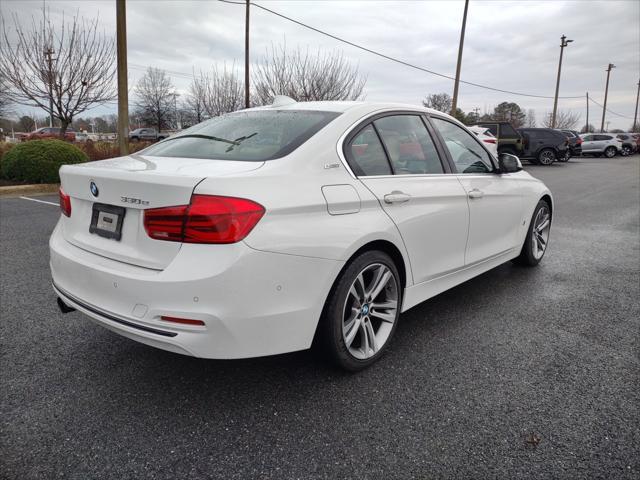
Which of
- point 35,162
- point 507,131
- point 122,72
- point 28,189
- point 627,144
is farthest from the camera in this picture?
point 627,144

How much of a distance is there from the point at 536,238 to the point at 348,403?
3368 mm

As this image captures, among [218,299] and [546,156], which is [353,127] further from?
[546,156]

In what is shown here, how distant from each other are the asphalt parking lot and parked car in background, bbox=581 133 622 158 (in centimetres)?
3322

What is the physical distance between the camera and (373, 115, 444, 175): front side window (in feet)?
10.2

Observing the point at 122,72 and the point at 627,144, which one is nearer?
the point at 122,72

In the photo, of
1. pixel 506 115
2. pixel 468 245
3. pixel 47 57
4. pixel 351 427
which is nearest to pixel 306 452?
pixel 351 427

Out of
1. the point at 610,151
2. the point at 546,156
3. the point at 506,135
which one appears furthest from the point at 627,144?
the point at 506,135

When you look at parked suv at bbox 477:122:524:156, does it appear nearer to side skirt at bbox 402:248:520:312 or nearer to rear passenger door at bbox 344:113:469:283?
side skirt at bbox 402:248:520:312

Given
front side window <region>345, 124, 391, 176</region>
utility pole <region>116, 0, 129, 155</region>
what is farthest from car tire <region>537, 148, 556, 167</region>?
front side window <region>345, 124, 391, 176</region>

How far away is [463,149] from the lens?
386 cm

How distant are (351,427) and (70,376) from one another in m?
1.64

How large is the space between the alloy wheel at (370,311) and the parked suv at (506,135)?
20.7 metres

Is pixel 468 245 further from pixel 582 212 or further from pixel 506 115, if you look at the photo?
pixel 506 115

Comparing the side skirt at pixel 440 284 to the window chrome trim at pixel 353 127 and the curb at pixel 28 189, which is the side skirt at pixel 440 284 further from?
the curb at pixel 28 189
